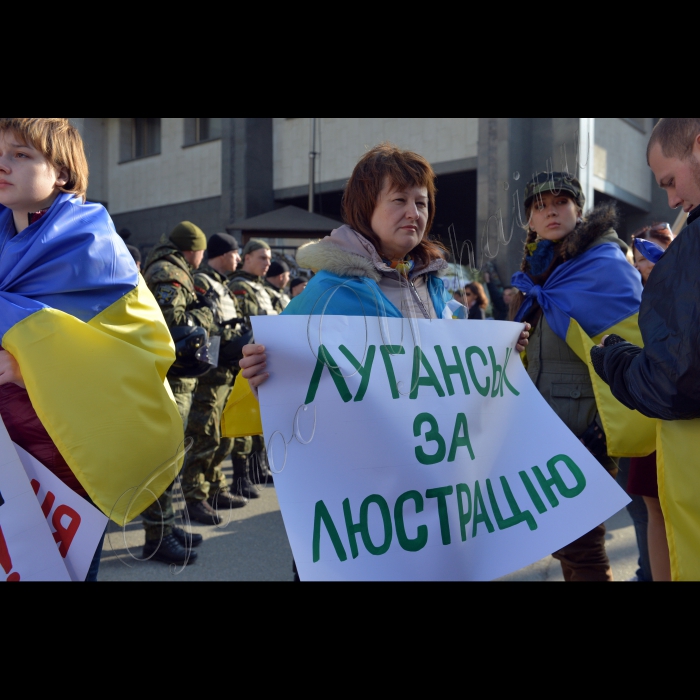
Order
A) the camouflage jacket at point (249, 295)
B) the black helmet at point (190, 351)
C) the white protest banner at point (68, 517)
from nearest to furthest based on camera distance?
the white protest banner at point (68, 517), the black helmet at point (190, 351), the camouflage jacket at point (249, 295)

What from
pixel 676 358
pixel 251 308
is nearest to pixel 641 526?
pixel 676 358

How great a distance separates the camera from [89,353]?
1657 mm

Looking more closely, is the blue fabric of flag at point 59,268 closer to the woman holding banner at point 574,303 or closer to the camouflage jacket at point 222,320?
the woman holding banner at point 574,303

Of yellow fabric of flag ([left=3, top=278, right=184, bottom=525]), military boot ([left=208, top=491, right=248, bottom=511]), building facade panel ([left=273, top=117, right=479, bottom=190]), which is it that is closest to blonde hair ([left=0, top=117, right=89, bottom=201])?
yellow fabric of flag ([left=3, top=278, right=184, bottom=525])

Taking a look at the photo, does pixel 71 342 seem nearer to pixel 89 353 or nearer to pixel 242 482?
pixel 89 353

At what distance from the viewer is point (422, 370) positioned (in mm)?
1757

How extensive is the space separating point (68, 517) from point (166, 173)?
599 inches

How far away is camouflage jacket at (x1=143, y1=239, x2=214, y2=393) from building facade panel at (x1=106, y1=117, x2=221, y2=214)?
11.8m

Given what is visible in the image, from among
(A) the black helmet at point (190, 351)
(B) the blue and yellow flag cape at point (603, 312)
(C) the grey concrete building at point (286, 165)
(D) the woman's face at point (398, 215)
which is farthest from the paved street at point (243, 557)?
(C) the grey concrete building at point (286, 165)

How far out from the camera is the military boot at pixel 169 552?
12.0 ft

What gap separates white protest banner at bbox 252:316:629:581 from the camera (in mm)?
1558

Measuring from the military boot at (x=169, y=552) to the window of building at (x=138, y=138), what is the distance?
13.8 m

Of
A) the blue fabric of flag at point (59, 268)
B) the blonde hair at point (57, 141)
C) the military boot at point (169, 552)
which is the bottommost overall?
the military boot at point (169, 552)

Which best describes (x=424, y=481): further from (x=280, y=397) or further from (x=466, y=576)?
(x=280, y=397)
